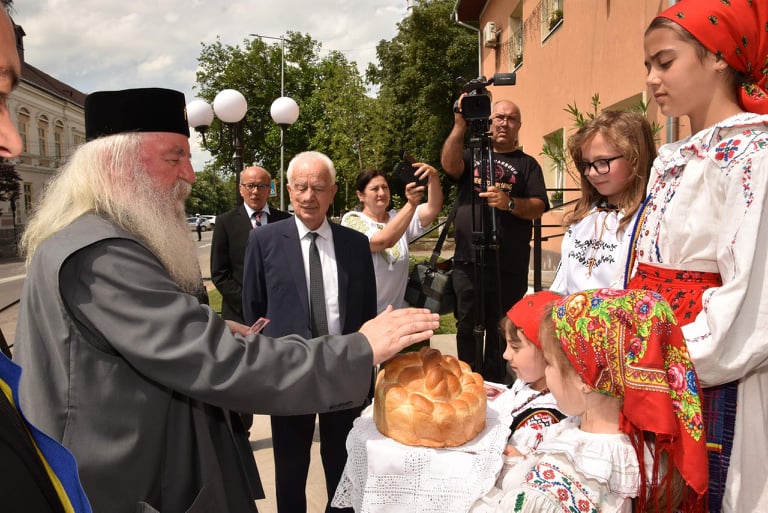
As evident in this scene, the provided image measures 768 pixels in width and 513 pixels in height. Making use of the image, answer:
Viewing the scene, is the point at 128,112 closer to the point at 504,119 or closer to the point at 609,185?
the point at 609,185

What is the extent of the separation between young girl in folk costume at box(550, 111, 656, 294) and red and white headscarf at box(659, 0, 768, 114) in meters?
0.74

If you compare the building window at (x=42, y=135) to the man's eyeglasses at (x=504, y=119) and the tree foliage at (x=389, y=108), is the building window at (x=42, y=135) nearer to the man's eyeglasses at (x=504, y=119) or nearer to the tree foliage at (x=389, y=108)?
the tree foliage at (x=389, y=108)

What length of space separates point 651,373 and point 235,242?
4056mm

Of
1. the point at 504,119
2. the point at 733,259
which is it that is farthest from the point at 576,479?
the point at 504,119

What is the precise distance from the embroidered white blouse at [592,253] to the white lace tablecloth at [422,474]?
3.32 ft

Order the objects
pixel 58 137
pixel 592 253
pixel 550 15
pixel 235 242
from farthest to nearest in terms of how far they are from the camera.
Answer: pixel 58 137 → pixel 550 15 → pixel 235 242 → pixel 592 253

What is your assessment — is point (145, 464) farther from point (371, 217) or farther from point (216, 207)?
point (216, 207)

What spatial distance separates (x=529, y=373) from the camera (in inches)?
74.2

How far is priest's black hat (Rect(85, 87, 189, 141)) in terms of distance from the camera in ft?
5.50

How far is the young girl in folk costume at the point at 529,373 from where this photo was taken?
69.8 inches

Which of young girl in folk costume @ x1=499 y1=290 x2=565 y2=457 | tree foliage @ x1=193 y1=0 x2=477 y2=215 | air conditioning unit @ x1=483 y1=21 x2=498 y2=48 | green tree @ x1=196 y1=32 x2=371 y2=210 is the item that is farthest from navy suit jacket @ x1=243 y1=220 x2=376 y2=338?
green tree @ x1=196 y1=32 x2=371 y2=210

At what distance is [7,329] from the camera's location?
7.76 m

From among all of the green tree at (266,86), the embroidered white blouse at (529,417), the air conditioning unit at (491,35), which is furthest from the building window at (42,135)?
the embroidered white blouse at (529,417)

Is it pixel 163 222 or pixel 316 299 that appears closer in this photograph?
pixel 163 222
